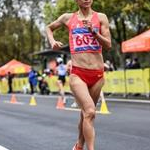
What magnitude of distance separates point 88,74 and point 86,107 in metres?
0.43

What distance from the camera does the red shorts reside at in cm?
680

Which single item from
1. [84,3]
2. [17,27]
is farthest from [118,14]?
[84,3]

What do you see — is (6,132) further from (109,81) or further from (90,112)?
(109,81)

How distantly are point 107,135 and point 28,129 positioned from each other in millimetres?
2153

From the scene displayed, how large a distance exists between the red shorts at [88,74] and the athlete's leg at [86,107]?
0.06m

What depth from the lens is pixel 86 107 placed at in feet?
21.7

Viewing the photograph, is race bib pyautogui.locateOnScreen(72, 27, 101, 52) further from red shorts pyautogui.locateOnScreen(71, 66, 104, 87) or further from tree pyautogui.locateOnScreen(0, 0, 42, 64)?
tree pyautogui.locateOnScreen(0, 0, 42, 64)

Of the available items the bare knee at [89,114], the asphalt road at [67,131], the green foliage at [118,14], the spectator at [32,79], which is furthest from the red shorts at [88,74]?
the spectator at [32,79]

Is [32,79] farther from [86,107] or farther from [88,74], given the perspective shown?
[86,107]

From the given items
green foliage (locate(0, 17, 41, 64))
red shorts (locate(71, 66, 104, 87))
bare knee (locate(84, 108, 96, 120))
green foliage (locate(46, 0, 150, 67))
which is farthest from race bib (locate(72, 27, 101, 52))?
green foliage (locate(0, 17, 41, 64))

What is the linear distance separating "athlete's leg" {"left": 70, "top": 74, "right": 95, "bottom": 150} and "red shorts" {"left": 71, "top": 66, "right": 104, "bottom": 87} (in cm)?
6

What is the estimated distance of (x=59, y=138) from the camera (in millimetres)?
10070

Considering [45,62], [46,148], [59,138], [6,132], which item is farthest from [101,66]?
[45,62]

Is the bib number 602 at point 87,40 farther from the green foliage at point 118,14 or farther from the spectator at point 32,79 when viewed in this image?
the spectator at point 32,79
